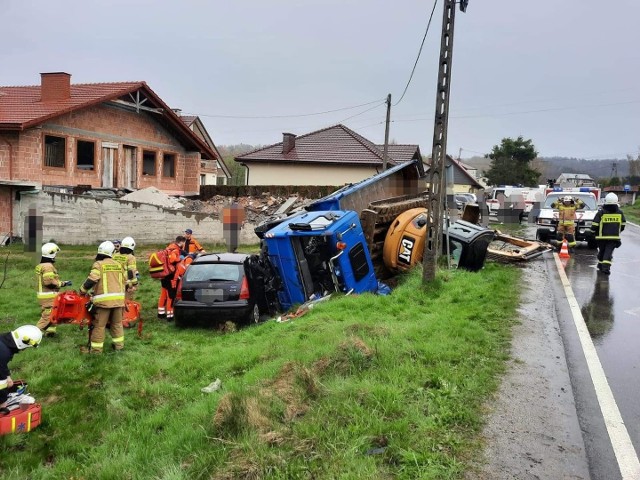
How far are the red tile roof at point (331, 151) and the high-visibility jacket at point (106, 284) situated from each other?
1098 inches

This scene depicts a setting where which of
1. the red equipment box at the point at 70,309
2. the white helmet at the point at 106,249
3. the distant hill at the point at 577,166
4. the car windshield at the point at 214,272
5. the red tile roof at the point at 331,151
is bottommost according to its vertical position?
the red equipment box at the point at 70,309

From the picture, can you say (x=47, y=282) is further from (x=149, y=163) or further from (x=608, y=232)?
(x=149, y=163)

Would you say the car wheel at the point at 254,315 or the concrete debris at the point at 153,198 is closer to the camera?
the car wheel at the point at 254,315

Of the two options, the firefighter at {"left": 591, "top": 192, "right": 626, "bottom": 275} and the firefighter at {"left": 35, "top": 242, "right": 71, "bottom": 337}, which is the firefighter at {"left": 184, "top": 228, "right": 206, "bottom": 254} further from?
the firefighter at {"left": 591, "top": 192, "right": 626, "bottom": 275}

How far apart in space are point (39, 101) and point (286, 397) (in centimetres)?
2154

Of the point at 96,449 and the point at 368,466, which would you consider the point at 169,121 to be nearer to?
the point at 96,449

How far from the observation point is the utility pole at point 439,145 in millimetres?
9211

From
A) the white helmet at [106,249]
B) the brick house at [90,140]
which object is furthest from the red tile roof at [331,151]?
the white helmet at [106,249]

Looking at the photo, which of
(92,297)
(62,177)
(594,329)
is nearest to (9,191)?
(62,177)

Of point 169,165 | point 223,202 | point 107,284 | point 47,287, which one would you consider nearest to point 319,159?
point 223,202

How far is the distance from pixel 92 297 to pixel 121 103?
1742cm

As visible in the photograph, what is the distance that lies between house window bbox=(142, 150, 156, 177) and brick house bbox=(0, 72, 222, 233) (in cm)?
5

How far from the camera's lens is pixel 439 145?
9617mm

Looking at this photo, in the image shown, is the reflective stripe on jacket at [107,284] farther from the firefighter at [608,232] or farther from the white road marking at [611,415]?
the firefighter at [608,232]
